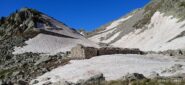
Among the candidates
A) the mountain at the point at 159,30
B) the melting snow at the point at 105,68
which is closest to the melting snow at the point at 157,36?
the mountain at the point at 159,30

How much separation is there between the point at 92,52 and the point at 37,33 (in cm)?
4475

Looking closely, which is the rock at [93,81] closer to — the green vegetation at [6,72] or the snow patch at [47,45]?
the green vegetation at [6,72]

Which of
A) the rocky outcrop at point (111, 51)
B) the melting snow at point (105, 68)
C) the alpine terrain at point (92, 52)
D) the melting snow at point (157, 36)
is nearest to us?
the alpine terrain at point (92, 52)

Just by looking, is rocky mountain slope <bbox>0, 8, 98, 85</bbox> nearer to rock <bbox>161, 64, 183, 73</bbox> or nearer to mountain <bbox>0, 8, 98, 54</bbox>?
mountain <bbox>0, 8, 98, 54</bbox>

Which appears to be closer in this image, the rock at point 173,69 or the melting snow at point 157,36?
the rock at point 173,69

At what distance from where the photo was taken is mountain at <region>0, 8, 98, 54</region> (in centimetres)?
9209

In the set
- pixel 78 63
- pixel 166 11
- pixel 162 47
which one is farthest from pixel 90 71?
pixel 166 11

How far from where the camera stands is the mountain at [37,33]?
92088 mm

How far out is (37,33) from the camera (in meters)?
105

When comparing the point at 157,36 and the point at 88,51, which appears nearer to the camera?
the point at 88,51

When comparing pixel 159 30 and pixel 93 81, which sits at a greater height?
pixel 159 30

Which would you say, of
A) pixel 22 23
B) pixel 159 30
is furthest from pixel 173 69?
pixel 22 23

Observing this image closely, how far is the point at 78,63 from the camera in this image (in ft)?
187

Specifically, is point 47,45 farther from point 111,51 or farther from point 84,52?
point 84,52
